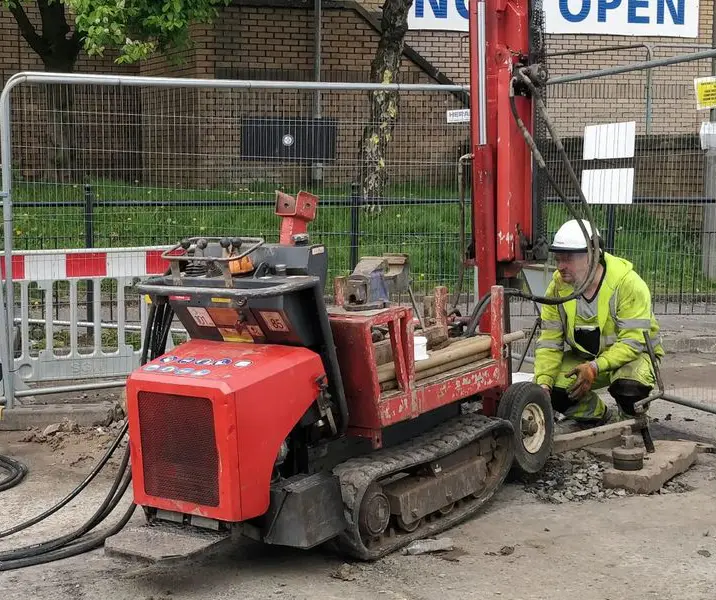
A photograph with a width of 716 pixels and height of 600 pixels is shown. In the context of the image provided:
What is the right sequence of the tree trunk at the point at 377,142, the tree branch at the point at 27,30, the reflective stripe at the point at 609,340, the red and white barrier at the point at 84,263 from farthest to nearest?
the tree branch at the point at 27,30, the tree trunk at the point at 377,142, the red and white barrier at the point at 84,263, the reflective stripe at the point at 609,340

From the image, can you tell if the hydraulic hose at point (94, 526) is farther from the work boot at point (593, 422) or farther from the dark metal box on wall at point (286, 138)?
the dark metal box on wall at point (286, 138)

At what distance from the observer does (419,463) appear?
18.3 ft

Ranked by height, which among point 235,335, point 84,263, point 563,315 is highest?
point 84,263

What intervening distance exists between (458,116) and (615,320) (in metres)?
2.79

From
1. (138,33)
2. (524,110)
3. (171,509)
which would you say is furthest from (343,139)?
(138,33)

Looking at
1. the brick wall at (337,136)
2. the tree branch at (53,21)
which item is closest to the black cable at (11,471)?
the brick wall at (337,136)

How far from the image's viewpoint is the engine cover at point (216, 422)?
4.84 metres

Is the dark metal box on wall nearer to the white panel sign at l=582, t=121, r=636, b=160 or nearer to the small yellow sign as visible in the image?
the white panel sign at l=582, t=121, r=636, b=160

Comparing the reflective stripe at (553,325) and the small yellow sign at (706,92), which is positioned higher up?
the small yellow sign at (706,92)

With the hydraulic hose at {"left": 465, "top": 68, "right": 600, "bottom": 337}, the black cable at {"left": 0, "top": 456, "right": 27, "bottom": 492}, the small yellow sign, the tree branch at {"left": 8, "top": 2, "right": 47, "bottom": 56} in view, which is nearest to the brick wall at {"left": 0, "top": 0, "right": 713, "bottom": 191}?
the small yellow sign

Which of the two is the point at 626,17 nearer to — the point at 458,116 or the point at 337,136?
the point at 458,116

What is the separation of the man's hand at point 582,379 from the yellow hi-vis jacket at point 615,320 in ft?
0.21

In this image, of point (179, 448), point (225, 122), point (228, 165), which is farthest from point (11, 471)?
point (225, 122)

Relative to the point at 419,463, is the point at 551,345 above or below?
above
